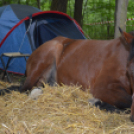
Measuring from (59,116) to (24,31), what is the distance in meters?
2.62

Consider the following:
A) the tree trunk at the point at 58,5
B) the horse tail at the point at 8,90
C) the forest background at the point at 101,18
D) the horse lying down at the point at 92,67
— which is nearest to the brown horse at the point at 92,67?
the horse lying down at the point at 92,67

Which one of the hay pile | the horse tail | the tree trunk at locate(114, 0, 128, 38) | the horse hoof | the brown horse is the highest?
the tree trunk at locate(114, 0, 128, 38)

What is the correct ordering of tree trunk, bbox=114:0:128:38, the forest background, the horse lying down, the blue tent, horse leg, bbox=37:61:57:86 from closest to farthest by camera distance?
the horse lying down < horse leg, bbox=37:61:57:86 < tree trunk, bbox=114:0:128:38 < the blue tent < the forest background

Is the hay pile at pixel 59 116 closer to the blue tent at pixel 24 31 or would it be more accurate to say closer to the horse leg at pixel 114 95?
the horse leg at pixel 114 95

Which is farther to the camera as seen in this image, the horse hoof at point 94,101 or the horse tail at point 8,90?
the horse tail at point 8,90

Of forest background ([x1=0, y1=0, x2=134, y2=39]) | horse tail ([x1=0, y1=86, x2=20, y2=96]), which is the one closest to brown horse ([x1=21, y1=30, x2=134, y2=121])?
horse tail ([x1=0, y1=86, x2=20, y2=96])

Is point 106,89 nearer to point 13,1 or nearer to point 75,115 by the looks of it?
point 75,115

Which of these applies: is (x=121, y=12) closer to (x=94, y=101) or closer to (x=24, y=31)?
(x=94, y=101)

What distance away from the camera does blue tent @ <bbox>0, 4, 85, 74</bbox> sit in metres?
4.23

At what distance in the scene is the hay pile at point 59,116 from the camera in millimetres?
1723

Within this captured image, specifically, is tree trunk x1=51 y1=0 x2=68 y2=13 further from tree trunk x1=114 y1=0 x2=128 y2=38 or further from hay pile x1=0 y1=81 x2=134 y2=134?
hay pile x1=0 y1=81 x2=134 y2=134

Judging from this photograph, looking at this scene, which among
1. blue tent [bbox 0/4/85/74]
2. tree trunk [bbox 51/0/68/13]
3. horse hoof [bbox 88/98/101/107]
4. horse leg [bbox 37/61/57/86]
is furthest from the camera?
tree trunk [bbox 51/0/68/13]

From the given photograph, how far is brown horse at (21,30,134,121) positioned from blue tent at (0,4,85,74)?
1129mm

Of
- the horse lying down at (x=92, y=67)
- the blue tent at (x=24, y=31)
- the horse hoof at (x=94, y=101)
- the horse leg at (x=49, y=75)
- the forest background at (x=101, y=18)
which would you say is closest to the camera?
the horse lying down at (x=92, y=67)
